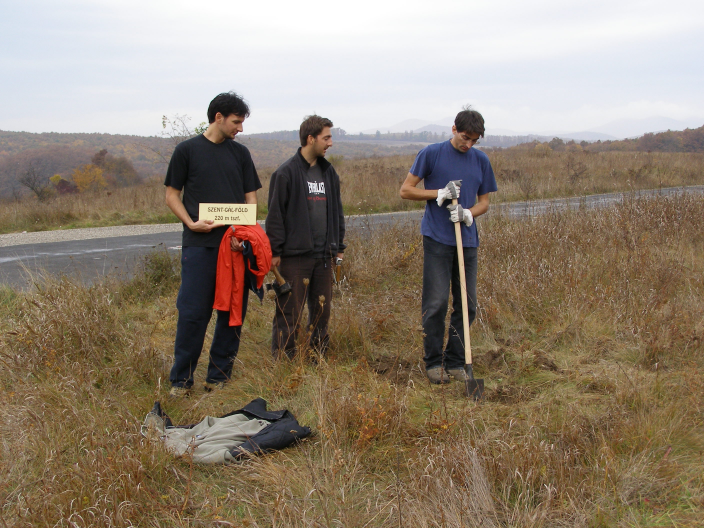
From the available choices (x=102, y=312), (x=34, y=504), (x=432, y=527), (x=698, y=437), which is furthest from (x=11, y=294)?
A: (x=698, y=437)

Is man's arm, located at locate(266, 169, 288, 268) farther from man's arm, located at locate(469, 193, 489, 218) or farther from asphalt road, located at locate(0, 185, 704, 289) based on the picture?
asphalt road, located at locate(0, 185, 704, 289)

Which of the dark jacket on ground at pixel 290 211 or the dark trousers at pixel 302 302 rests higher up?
the dark jacket on ground at pixel 290 211

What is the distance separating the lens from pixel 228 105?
11.5ft

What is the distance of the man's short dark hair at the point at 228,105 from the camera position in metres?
3.49

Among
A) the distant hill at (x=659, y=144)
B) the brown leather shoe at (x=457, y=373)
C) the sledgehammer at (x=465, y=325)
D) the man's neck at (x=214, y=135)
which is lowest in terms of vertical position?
the brown leather shoe at (x=457, y=373)

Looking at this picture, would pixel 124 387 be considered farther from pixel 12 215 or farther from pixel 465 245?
pixel 12 215

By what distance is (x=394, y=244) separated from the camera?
7.59 m

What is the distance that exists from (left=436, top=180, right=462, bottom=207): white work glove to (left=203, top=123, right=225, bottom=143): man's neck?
5.13ft

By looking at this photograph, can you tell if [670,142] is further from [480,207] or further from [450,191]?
[450,191]

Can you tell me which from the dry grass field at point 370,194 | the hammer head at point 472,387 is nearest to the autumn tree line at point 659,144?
the dry grass field at point 370,194

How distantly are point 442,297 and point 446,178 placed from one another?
0.86m

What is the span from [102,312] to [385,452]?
310 centimetres

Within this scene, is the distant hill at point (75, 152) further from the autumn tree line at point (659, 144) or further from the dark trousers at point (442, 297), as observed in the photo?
the dark trousers at point (442, 297)

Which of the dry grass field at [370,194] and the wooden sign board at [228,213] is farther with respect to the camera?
the dry grass field at [370,194]
